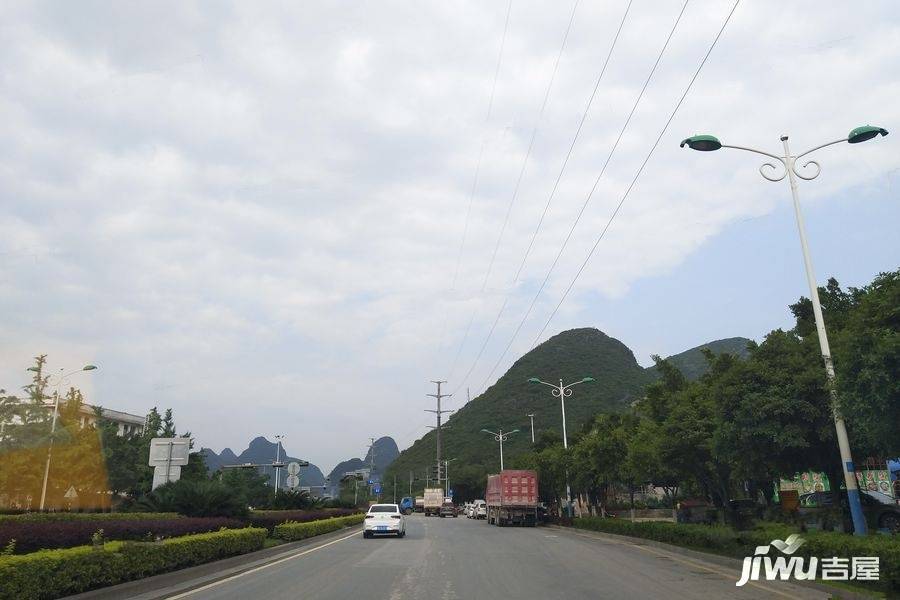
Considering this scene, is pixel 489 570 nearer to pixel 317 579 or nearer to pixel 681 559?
pixel 317 579

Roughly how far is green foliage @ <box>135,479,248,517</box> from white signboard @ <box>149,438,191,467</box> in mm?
836

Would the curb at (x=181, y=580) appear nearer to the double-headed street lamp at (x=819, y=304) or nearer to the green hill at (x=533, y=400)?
the double-headed street lamp at (x=819, y=304)

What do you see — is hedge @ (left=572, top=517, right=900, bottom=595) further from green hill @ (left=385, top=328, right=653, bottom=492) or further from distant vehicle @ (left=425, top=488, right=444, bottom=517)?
green hill @ (left=385, top=328, right=653, bottom=492)

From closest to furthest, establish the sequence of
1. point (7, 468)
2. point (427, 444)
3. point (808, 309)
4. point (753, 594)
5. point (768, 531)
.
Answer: point (753, 594), point (768, 531), point (808, 309), point (7, 468), point (427, 444)

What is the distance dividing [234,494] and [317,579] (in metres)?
9.12

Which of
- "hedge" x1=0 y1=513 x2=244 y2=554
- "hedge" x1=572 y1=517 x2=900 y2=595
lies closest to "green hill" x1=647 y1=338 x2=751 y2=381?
"hedge" x1=572 y1=517 x2=900 y2=595

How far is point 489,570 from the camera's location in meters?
15.1

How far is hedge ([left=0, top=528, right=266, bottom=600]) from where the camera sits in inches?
356

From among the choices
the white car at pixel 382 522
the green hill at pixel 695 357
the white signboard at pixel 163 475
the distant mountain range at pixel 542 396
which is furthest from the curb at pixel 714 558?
the green hill at pixel 695 357

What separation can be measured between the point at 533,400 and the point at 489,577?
390 feet

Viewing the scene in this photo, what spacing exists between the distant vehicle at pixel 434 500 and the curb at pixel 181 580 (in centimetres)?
6174

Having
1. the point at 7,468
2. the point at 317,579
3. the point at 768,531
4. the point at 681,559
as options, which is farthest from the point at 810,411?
the point at 7,468

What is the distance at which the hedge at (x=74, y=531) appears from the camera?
1034 centimetres

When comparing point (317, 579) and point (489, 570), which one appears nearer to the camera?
point (317, 579)
